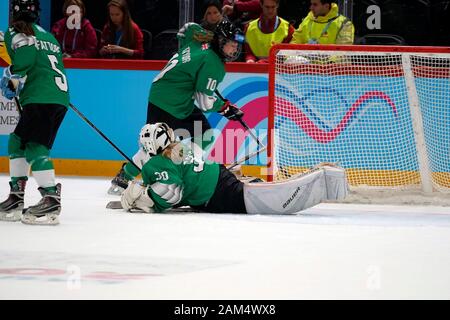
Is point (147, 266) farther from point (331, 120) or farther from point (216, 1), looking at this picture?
point (216, 1)

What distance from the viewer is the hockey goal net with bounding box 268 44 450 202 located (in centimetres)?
797

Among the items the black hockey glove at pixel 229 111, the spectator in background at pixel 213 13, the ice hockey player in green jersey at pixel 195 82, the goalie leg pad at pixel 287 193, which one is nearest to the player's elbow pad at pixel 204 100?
the ice hockey player in green jersey at pixel 195 82

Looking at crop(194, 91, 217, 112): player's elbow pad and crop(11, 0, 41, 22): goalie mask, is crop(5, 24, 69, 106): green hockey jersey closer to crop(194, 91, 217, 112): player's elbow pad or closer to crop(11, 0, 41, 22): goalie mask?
crop(11, 0, 41, 22): goalie mask

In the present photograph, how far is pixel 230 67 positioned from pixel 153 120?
6.08ft

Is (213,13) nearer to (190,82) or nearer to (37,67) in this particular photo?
(190,82)

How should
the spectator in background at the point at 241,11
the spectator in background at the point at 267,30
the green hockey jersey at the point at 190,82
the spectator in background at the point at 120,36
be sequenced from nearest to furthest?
the green hockey jersey at the point at 190,82 → the spectator in background at the point at 267,30 → the spectator in background at the point at 120,36 → the spectator in background at the point at 241,11

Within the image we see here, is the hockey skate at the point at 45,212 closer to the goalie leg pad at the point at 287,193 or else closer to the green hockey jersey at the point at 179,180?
the green hockey jersey at the point at 179,180

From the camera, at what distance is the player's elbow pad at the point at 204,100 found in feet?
24.7

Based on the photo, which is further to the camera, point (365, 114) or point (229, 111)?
point (365, 114)

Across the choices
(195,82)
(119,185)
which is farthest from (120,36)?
(195,82)

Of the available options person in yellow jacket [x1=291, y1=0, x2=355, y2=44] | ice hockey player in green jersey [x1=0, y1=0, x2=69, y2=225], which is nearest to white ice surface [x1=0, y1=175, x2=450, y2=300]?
ice hockey player in green jersey [x1=0, y1=0, x2=69, y2=225]

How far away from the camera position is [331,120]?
27.5 feet

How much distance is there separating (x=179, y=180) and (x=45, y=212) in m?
0.92

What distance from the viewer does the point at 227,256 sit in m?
4.82
